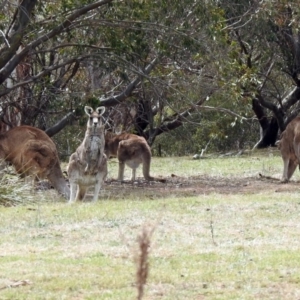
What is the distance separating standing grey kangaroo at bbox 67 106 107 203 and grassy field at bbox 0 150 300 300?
1.13 feet

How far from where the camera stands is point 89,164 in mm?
12555

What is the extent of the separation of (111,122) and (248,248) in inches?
655

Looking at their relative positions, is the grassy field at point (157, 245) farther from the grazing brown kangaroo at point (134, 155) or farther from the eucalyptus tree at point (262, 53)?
the eucalyptus tree at point (262, 53)

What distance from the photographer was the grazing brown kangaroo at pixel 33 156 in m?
13.8

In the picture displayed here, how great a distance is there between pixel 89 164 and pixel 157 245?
451 cm

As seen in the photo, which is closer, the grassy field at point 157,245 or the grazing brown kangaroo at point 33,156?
the grassy field at point 157,245

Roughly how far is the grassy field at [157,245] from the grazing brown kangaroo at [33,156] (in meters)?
0.30

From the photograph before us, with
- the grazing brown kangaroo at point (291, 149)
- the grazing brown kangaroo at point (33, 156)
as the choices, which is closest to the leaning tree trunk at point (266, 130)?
the grazing brown kangaroo at point (291, 149)

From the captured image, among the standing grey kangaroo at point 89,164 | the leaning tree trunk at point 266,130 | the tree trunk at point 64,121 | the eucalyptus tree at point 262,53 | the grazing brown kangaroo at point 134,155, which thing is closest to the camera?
the standing grey kangaroo at point 89,164

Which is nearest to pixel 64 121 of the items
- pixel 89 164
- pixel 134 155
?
pixel 134 155

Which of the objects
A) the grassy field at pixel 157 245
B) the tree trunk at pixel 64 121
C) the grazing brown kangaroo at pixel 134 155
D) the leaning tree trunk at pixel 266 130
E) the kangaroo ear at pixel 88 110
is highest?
the leaning tree trunk at pixel 266 130

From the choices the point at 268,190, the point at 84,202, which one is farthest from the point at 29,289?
the point at 268,190

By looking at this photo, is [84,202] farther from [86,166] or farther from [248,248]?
[248,248]

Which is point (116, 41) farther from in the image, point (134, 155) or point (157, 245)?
point (157, 245)
